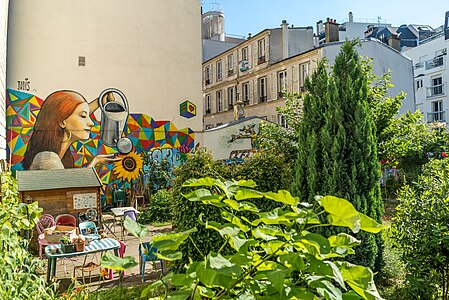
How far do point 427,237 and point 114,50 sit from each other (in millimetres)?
12336

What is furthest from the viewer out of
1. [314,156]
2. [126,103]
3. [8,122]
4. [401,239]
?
[126,103]

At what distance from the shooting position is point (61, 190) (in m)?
9.60

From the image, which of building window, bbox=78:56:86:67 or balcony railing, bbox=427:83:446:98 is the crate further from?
balcony railing, bbox=427:83:446:98

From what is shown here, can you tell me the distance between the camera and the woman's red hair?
41.2ft

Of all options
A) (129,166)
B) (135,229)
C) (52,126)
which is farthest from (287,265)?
(129,166)

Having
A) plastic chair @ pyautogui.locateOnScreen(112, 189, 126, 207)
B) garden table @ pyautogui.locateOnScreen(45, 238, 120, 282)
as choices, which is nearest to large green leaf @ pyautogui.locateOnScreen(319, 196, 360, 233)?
garden table @ pyautogui.locateOnScreen(45, 238, 120, 282)

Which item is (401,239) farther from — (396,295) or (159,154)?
(159,154)

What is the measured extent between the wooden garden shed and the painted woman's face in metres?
3.17

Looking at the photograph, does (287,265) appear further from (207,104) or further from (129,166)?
(207,104)

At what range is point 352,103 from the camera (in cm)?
546

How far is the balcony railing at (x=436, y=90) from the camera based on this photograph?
102 ft

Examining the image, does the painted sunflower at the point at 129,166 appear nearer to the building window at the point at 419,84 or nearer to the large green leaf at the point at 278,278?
the large green leaf at the point at 278,278

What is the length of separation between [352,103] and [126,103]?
10.1 m

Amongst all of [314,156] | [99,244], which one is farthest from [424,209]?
[99,244]
